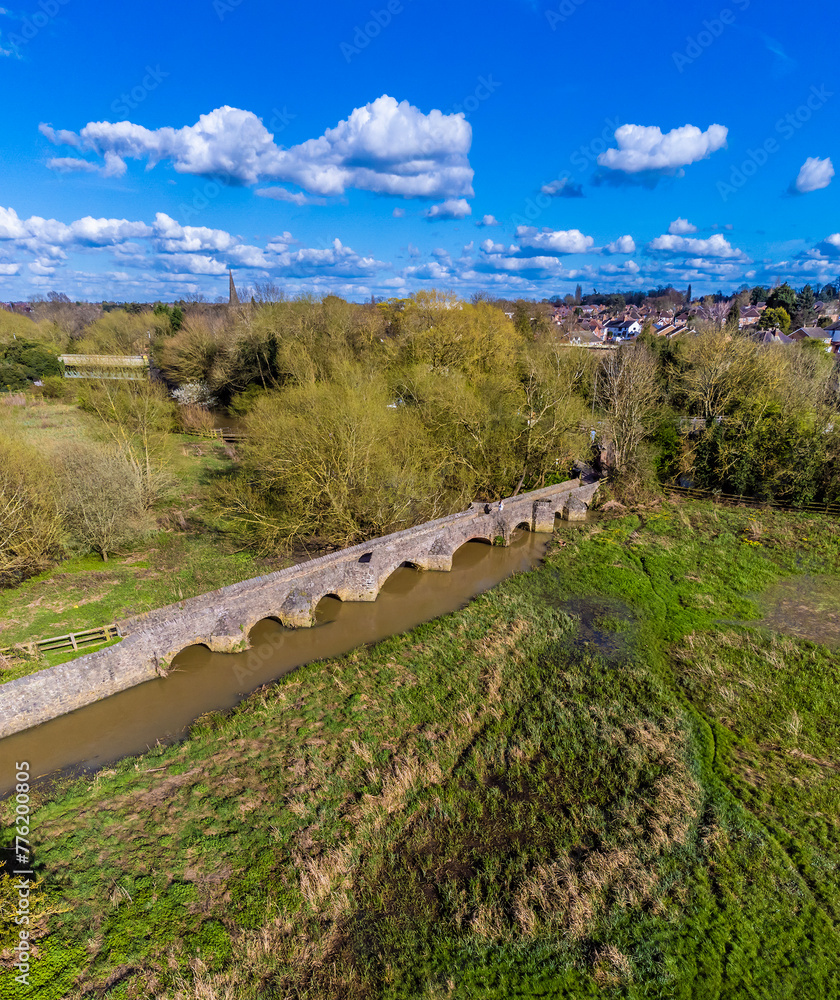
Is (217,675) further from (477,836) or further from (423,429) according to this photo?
(423,429)

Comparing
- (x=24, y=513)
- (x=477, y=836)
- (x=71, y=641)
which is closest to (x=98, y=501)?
(x=24, y=513)

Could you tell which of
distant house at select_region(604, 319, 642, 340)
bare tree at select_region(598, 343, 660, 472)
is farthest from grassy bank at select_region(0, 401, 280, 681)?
distant house at select_region(604, 319, 642, 340)

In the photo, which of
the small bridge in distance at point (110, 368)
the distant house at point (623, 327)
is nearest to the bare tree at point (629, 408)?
the small bridge in distance at point (110, 368)

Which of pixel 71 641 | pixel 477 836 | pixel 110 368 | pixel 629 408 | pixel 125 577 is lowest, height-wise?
pixel 477 836

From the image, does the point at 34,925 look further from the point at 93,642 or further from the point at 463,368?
the point at 463,368

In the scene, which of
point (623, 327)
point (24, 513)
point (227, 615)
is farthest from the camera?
point (623, 327)

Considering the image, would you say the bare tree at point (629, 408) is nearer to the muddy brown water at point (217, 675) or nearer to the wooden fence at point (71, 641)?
the muddy brown water at point (217, 675)

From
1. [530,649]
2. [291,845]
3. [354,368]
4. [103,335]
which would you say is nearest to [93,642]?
[291,845]

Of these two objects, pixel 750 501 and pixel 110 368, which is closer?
pixel 750 501

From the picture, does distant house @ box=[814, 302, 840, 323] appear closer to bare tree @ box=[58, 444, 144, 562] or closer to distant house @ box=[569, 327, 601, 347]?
distant house @ box=[569, 327, 601, 347]
